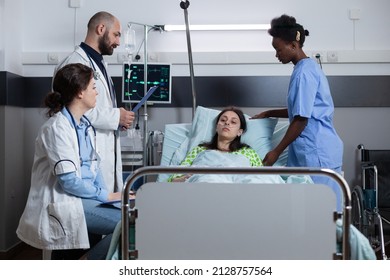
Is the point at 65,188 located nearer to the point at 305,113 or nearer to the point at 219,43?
the point at 305,113

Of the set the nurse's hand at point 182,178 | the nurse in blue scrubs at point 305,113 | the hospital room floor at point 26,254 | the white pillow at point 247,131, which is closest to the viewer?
the nurse's hand at point 182,178

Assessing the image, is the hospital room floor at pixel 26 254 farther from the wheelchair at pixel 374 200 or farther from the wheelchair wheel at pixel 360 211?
the wheelchair wheel at pixel 360 211

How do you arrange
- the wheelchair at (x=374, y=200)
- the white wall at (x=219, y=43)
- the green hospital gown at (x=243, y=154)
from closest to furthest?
1. the green hospital gown at (x=243, y=154)
2. the wheelchair at (x=374, y=200)
3. the white wall at (x=219, y=43)

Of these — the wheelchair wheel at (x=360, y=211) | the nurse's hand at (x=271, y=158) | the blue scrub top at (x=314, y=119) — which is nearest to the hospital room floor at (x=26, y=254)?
the wheelchair wheel at (x=360, y=211)

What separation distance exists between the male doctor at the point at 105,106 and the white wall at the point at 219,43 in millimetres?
698

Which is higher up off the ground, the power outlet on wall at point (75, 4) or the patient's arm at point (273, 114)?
the power outlet on wall at point (75, 4)

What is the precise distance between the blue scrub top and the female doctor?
41.7 inches

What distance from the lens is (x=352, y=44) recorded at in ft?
12.2

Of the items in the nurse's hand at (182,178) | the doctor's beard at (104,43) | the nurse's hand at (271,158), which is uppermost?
the doctor's beard at (104,43)

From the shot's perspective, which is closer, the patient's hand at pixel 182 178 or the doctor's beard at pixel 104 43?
the patient's hand at pixel 182 178

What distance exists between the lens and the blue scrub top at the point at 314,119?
278cm

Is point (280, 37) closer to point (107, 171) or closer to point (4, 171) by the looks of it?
point (107, 171)

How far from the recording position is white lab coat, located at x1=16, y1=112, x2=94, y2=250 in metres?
2.19

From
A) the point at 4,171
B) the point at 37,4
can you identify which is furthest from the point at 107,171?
the point at 37,4
